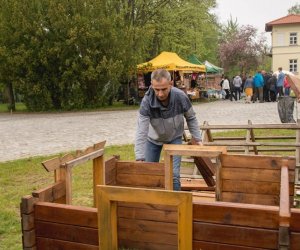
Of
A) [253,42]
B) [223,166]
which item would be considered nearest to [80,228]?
[223,166]

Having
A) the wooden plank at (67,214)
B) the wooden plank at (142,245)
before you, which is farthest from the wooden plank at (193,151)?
the wooden plank at (67,214)

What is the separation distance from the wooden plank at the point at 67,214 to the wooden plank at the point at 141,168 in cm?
171

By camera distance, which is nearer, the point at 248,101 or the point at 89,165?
the point at 89,165

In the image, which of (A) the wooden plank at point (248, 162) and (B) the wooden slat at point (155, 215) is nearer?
(B) the wooden slat at point (155, 215)

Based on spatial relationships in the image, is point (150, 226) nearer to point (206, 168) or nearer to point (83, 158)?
point (83, 158)

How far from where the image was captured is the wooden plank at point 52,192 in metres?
3.13

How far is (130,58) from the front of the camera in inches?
892

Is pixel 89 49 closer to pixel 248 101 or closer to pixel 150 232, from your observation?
pixel 248 101

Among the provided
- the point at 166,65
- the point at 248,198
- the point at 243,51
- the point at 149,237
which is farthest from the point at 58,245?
the point at 243,51

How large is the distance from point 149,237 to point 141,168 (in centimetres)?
165

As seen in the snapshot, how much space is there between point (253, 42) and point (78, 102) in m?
A: 33.8

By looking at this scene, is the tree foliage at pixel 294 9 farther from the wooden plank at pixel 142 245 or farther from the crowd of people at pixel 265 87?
the wooden plank at pixel 142 245

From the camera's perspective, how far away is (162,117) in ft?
15.4

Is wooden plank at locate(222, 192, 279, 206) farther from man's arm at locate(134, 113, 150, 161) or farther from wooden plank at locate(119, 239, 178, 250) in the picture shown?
wooden plank at locate(119, 239, 178, 250)
